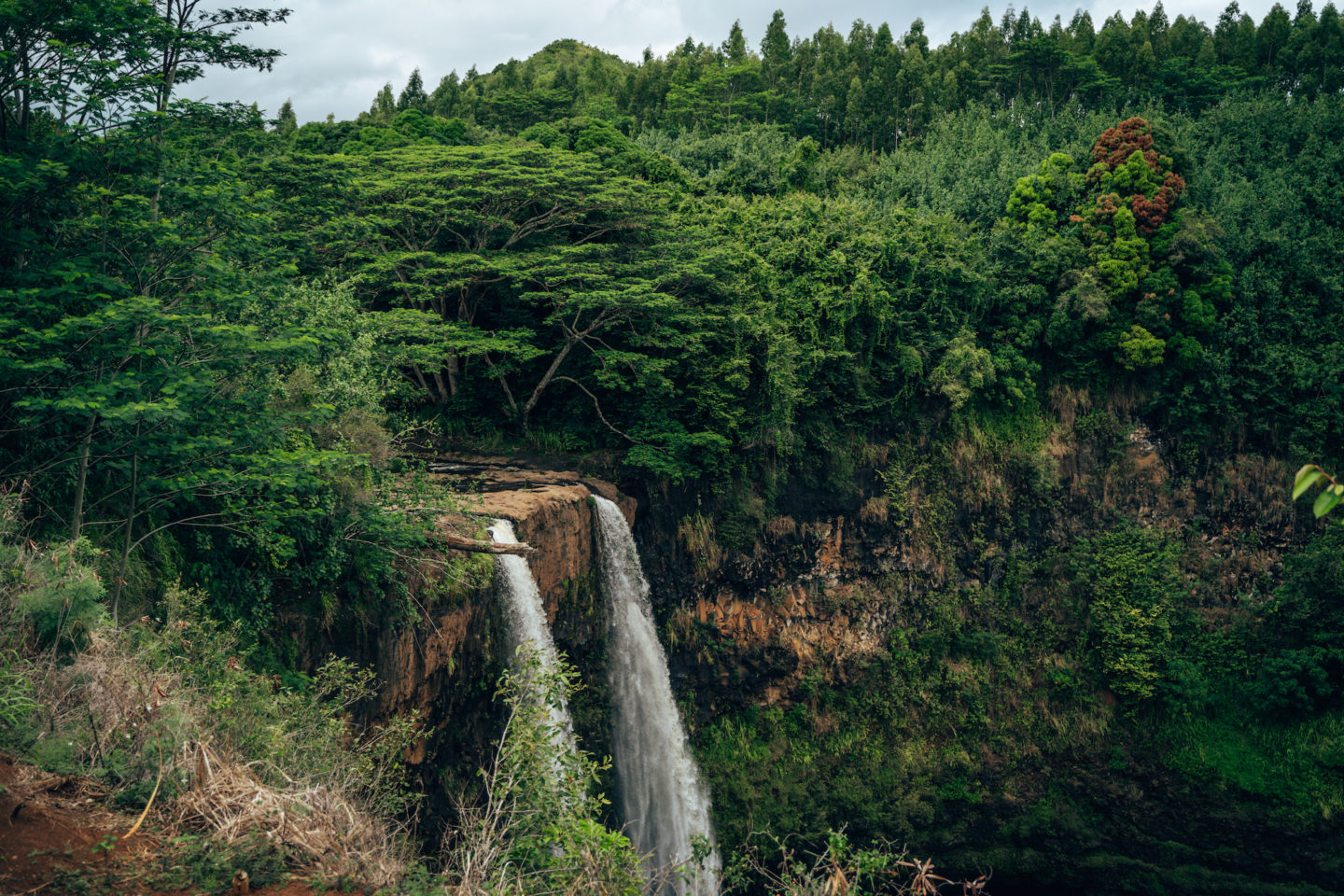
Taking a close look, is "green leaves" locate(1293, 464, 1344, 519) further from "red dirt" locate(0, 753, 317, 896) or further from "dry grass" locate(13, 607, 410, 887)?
"red dirt" locate(0, 753, 317, 896)

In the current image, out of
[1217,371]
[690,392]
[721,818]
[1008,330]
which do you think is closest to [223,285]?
[690,392]

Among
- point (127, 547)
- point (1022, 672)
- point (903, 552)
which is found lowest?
point (1022, 672)

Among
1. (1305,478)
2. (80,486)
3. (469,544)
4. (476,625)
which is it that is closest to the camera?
(1305,478)

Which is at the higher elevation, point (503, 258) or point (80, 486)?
point (503, 258)

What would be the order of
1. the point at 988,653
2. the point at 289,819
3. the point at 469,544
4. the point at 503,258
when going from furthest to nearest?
1. the point at 988,653
2. the point at 503,258
3. the point at 469,544
4. the point at 289,819

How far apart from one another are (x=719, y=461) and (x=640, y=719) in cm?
555

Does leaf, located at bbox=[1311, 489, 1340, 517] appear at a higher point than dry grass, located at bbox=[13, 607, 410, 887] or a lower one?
higher

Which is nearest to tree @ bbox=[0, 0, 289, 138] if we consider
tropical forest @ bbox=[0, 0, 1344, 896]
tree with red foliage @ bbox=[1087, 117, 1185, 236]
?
tropical forest @ bbox=[0, 0, 1344, 896]

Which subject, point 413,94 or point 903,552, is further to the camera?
point 413,94

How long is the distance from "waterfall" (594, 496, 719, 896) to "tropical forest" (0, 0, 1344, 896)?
83 mm

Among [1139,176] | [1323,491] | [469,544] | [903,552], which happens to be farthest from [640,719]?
[1139,176]

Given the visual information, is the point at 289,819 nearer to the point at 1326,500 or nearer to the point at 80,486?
the point at 80,486

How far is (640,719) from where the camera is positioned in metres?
15.6

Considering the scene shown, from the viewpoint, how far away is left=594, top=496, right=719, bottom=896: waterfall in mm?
15328
